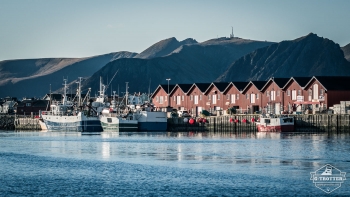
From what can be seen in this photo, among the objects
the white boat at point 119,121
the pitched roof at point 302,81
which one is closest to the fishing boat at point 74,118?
the white boat at point 119,121

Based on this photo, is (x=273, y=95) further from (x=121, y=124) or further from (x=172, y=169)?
(x=172, y=169)

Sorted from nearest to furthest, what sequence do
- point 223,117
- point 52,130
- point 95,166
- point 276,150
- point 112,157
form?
point 95,166, point 112,157, point 276,150, point 223,117, point 52,130

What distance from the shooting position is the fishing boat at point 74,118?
12400cm

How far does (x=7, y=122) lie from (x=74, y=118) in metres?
39.6

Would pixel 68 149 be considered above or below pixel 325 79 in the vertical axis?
below

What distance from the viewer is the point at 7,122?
524 ft

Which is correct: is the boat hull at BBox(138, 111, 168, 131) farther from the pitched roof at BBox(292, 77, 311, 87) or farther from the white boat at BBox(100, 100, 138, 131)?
the pitched roof at BBox(292, 77, 311, 87)

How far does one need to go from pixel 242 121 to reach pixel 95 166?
57766mm

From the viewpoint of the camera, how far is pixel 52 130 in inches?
5148

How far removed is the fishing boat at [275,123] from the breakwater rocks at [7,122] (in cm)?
6797

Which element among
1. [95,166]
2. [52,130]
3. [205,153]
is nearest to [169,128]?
[52,130]

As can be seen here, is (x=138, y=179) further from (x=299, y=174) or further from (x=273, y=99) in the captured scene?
(x=273, y=99)

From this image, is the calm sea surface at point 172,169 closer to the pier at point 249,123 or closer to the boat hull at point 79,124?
the pier at point 249,123

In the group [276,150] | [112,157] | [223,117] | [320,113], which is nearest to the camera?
[112,157]
